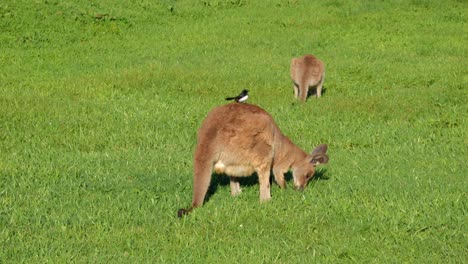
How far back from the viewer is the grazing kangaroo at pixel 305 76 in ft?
42.7

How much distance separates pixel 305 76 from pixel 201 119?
2.48 m

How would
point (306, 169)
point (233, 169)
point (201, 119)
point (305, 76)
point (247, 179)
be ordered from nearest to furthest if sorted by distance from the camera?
point (233, 169), point (306, 169), point (247, 179), point (201, 119), point (305, 76)

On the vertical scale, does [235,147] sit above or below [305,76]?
above

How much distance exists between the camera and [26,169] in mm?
8469

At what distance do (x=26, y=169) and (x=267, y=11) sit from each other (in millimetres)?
14049

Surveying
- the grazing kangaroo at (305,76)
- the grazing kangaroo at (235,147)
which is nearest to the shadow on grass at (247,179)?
the grazing kangaroo at (235,147)

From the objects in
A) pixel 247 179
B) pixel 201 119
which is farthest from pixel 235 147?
pixel 201 119

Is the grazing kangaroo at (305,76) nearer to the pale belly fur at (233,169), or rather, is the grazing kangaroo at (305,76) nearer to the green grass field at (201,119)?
the green grass field at (201,119)

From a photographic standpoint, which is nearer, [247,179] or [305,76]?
[247,179]

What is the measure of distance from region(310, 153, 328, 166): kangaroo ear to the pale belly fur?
0.92 m

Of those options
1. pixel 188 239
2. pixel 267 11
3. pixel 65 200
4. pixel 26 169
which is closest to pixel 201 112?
pixel 26 169

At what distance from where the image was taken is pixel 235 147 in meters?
7.27

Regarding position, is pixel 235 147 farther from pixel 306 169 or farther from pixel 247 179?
pixel 247 179

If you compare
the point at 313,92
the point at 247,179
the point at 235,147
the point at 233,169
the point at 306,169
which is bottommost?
the point at 313,92
